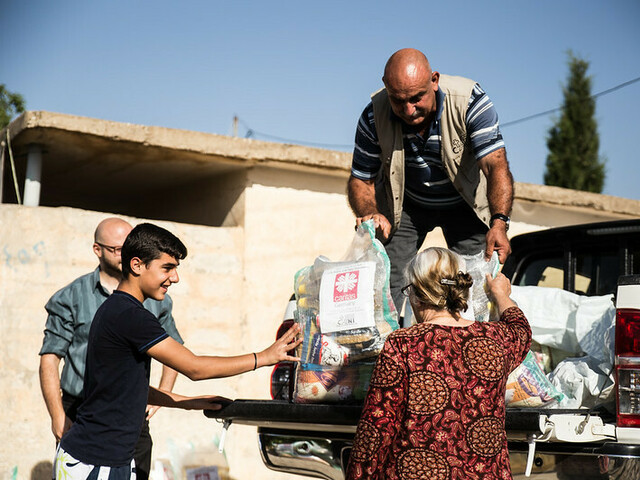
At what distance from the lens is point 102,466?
3.18 meters

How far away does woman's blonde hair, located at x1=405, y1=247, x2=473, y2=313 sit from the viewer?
2.91m

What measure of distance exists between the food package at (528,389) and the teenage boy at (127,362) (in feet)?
2.91

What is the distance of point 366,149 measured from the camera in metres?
4.45

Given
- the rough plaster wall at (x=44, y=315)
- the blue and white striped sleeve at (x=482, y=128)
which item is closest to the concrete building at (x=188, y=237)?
the rough plaster wall at (x=44, y=315)

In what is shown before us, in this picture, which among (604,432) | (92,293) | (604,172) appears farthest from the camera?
(604,172)

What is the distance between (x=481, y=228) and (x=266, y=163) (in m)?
3.16

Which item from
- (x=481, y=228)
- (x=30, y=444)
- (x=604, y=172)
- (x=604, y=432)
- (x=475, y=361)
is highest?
(x=604, y=172)

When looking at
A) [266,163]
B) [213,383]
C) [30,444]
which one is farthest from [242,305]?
[30,444]

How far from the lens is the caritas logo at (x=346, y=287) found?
3.33 m

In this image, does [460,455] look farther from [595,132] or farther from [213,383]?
[595,132]

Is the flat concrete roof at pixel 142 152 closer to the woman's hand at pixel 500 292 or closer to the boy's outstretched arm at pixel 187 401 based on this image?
the boy's outstretched arm at pixel 187 401

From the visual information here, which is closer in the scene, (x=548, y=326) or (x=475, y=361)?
(x=475, y=361)

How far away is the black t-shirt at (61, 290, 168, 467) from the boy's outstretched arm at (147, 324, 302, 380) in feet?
0.15

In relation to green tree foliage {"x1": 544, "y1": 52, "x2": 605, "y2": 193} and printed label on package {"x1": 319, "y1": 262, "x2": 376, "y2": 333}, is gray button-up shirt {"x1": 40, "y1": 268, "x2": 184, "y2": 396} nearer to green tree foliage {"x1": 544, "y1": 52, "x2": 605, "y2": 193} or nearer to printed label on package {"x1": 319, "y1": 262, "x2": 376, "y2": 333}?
printed label on package {"x1": 319, "y1": 262, "x2": 376, "y2": 333}
